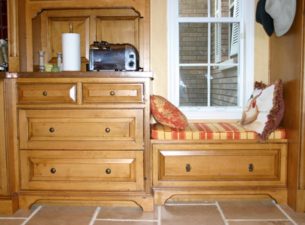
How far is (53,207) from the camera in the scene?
2.64 meters

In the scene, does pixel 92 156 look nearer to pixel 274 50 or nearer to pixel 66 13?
pixel 66 13

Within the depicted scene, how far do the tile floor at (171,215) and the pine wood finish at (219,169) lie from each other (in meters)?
0.10

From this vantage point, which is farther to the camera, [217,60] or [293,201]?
[217,60]

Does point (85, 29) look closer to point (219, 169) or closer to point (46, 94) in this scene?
point (46, 94)

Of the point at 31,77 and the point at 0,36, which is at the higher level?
the point at 0,36

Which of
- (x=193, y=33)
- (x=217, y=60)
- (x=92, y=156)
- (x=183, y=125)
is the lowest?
(x=92, y=156)

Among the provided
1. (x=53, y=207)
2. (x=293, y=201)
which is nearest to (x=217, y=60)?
(x=293, y=201)

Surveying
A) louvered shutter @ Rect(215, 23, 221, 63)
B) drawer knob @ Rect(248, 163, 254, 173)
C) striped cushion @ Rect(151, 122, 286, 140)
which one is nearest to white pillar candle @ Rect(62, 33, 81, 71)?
striped cushion @ Rect(151, 122, 286, 140)

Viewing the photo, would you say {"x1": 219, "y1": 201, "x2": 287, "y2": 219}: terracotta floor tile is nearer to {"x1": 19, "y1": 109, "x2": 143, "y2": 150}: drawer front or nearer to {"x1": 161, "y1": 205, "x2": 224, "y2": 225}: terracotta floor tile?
{"x1": 161, "y1": 205, "x2": 224, "y2": 225}: terracotta floor tile

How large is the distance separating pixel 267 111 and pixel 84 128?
4.50 ft

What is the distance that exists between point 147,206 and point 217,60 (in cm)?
151

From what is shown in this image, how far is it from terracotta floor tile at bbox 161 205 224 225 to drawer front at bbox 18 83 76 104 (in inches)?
41.3

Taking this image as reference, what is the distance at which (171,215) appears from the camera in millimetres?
2473

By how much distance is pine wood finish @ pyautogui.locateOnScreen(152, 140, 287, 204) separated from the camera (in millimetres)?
2639
